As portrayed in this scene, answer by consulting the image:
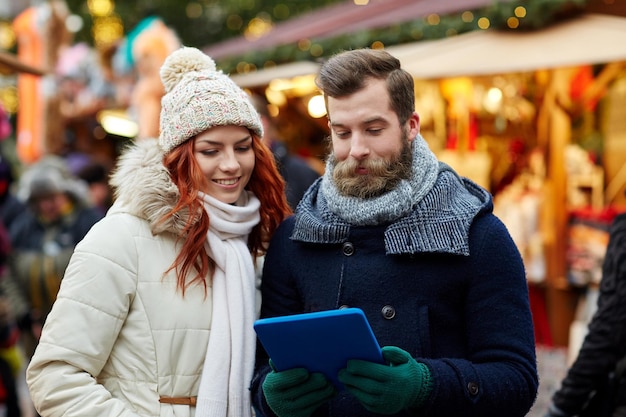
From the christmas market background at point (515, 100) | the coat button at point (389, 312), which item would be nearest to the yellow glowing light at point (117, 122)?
the christmas market background at point (515, 100)

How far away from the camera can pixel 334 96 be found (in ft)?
9.16

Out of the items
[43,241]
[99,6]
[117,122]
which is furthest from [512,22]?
[99,6]

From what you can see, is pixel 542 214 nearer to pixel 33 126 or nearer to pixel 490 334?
pixel 490 334

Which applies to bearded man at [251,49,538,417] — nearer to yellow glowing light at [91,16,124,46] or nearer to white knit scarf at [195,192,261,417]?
white knit scarf at [195,192,261,417]

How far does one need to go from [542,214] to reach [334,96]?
5787 mm

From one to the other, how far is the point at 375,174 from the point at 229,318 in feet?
2.33

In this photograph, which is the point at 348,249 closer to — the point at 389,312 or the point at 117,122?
the point at 389,312

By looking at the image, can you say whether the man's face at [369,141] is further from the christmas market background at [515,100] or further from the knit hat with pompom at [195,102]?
the christmas market background at [515,100]

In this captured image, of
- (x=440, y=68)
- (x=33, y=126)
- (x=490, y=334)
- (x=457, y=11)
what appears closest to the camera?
(x=490, y=334)

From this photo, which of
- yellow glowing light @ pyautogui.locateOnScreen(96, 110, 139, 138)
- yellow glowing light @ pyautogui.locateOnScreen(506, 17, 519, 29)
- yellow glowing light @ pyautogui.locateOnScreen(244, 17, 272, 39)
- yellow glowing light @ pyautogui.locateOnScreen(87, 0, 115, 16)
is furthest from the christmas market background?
yellow glowing light @ pyautogui.locateOnScreen(87, 0, 115, 16)

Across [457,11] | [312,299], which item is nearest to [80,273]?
[312,299]

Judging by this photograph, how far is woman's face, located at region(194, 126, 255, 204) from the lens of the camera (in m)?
3.07

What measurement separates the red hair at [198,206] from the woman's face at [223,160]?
3 cm

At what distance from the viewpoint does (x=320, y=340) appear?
243 cm
